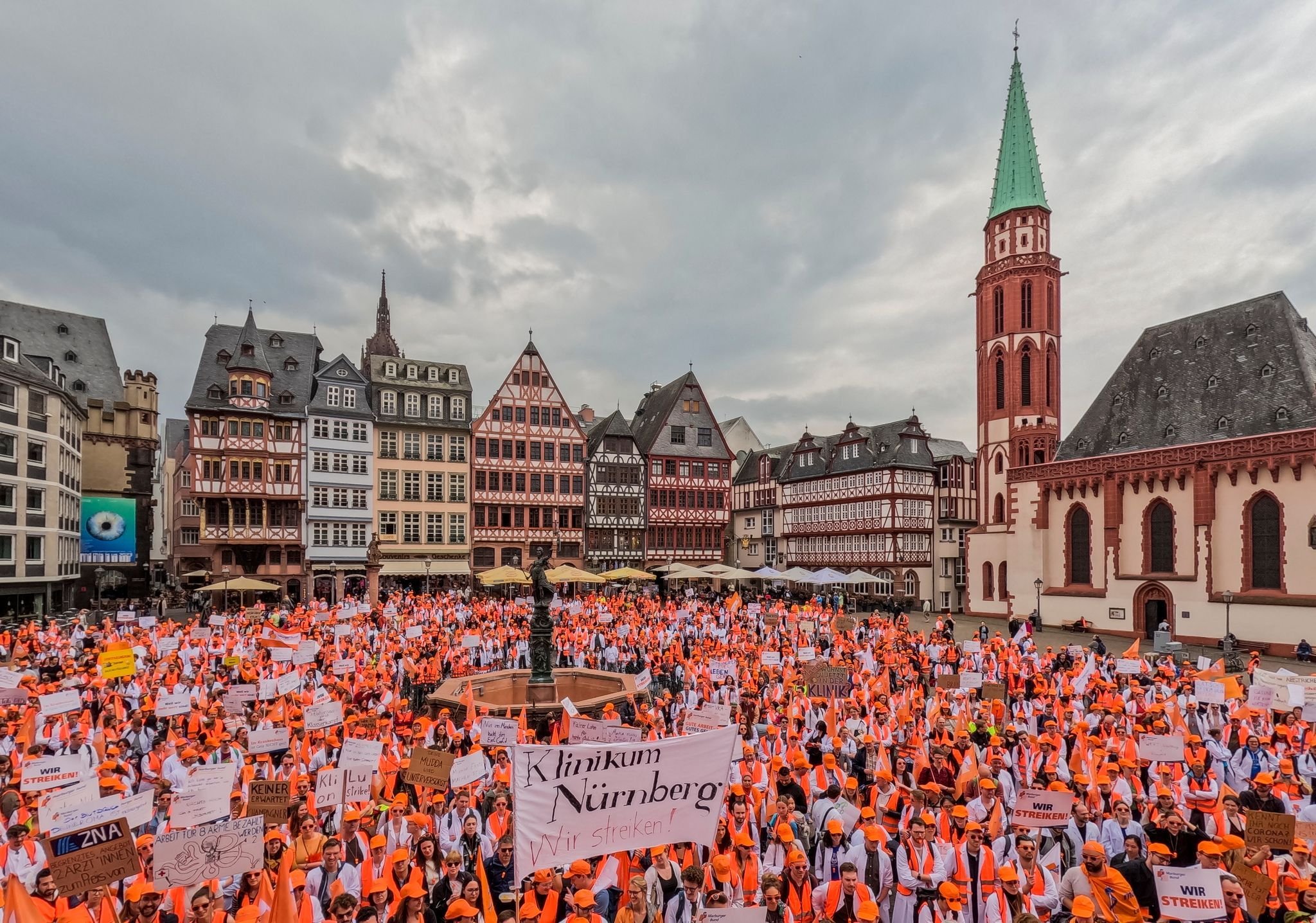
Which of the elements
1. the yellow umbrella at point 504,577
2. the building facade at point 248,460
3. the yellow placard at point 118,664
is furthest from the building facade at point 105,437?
the yellow placard at point 118,664

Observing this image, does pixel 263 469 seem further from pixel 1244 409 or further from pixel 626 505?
pixel 1244 409

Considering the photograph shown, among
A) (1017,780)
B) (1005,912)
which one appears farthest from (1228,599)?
(1005,912)

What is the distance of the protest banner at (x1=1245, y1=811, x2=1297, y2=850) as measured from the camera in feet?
24.4

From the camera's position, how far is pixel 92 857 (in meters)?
6.49

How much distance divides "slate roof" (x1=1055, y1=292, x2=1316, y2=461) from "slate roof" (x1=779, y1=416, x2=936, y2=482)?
36.6ft

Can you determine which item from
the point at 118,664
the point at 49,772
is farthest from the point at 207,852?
the point at 118,664

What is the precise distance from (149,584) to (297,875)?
55.8 meters

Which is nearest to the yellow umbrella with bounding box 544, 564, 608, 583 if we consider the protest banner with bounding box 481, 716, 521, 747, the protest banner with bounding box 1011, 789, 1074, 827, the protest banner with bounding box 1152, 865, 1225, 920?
the protest banner with bounding box 481, 716, 521, 747

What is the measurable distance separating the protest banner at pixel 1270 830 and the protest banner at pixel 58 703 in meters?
16.4

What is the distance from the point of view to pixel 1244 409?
33656 mm

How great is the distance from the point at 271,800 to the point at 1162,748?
11346 millimetres

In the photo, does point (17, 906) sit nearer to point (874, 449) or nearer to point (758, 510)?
point (874, 449)

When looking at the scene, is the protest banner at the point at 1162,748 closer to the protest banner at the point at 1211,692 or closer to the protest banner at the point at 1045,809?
the protest banner at the point at 1045,809

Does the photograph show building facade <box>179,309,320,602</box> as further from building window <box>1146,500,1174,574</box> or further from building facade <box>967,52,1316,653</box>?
building window <box>1146,500,1174,574</box>
